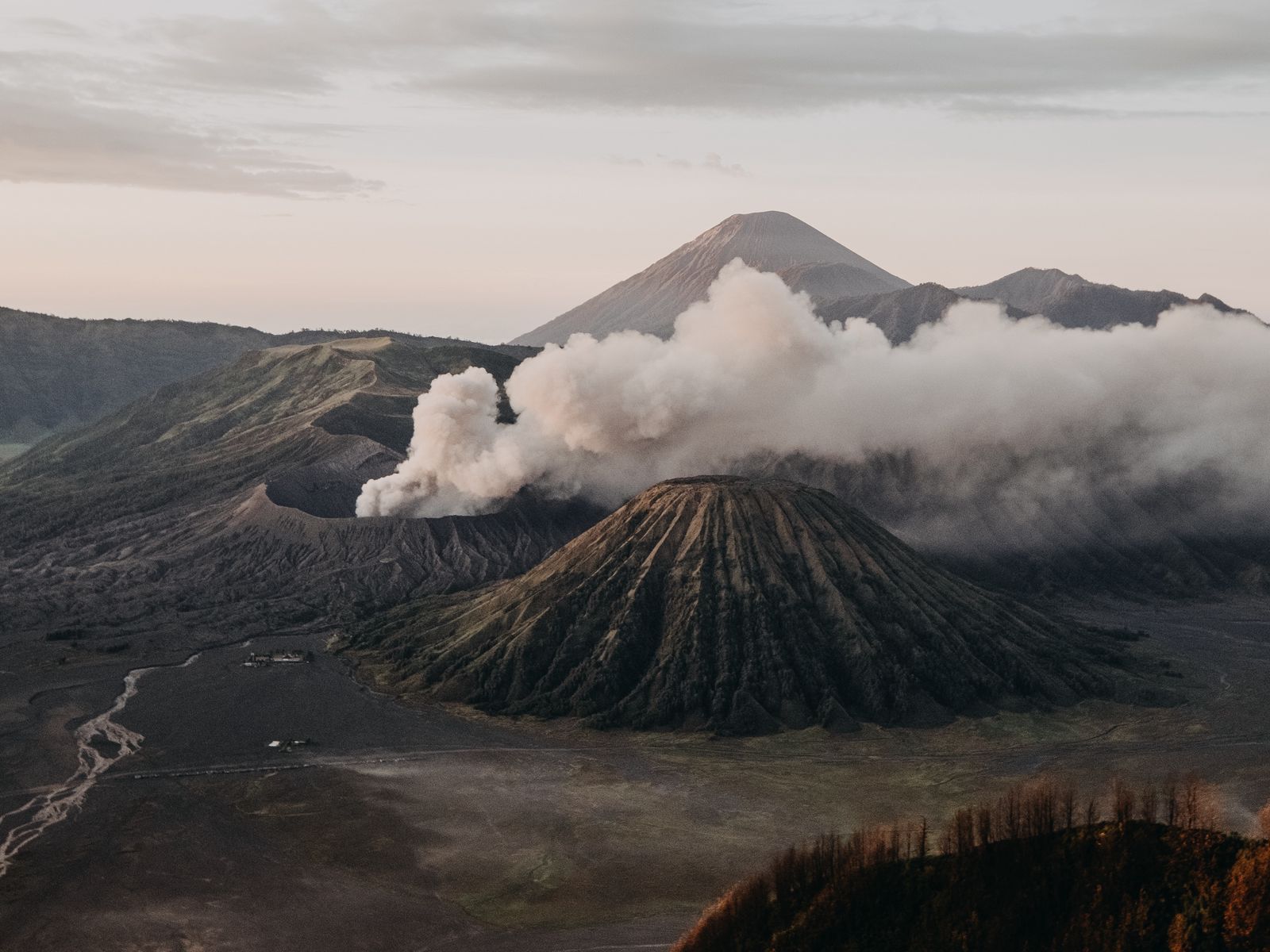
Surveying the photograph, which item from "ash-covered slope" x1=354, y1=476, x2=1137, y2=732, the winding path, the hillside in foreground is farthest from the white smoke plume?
the hillside in foreground

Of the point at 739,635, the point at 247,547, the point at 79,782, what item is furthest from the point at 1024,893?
the point at 247,547

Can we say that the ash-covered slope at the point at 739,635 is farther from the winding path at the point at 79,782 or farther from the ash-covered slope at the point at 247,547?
the winding path at the point at 79,782

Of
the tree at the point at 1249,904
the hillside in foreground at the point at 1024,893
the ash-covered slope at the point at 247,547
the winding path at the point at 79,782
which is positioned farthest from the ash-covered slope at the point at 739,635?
the tree at the point at 1249,904

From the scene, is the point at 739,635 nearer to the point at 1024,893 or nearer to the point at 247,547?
the point at 1024,893

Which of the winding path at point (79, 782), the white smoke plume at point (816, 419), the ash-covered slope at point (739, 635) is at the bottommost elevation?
the winding path at point (79, 782)

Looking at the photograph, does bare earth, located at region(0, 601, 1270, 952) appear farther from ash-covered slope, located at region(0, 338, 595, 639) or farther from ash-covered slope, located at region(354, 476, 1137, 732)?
ash-covered slope, located at region(0, 338, 595, 639)

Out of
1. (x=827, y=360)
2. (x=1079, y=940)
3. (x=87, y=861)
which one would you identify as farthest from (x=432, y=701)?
(x=827, y=360)

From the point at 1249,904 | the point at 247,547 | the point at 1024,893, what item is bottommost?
the point at 1024,893
